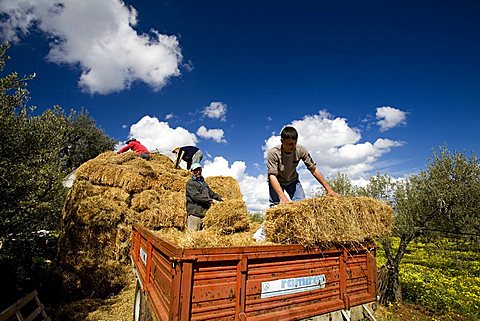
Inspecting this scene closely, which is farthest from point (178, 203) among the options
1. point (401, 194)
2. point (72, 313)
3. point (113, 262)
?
point (401, 194)

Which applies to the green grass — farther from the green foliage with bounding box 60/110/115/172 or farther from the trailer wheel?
the green foliage with bounding box 60/110/115/172

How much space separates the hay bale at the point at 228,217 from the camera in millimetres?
4605

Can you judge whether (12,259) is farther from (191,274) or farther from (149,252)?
(191,274)

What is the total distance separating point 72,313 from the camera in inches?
259

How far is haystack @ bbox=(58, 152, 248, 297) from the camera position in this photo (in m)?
7.54

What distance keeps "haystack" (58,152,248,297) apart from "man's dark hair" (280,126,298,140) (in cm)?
308

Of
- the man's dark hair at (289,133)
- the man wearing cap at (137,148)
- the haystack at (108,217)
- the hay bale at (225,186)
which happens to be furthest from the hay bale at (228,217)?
the man wearing cap at (137,148)

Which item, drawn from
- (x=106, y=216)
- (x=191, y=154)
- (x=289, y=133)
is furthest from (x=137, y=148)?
(x=289, y=133)

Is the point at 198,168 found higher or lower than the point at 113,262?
higher

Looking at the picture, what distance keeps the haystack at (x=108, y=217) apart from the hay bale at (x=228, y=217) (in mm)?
2545

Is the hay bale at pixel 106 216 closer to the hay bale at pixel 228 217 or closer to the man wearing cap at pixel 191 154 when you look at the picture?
the man wearing cap at pixel 191 154

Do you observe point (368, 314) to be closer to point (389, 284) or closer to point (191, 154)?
point (389, 284)

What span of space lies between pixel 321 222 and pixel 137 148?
8380 millimetres

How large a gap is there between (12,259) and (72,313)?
3325 mm
